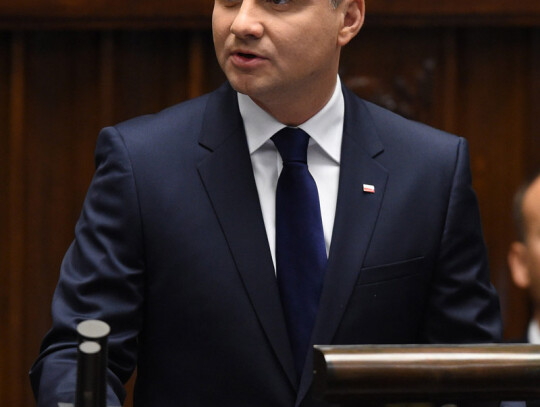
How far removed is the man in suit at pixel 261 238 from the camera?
4.11ft

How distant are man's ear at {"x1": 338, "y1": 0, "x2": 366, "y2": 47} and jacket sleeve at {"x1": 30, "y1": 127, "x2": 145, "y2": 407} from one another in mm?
302

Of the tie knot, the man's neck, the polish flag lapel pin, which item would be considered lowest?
the polish flag lapel pin

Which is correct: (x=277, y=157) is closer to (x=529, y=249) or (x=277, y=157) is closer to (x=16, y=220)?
(x=529, y=249)

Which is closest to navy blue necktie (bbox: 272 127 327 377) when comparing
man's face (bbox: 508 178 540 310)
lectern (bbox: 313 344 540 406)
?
man's face (bbox: 508 178 540 310)

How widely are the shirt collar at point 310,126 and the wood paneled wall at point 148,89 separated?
1.87 feet

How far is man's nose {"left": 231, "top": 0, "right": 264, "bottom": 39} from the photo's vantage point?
123 cm

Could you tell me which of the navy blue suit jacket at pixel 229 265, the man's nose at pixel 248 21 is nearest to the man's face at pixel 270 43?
the man's nose at pixel 248 21

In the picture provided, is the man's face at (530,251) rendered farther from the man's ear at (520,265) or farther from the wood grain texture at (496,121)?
the wood grain texture at (496,121)

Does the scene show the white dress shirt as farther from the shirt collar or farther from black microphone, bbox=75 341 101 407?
black microphone, bbox=75 341 101 407

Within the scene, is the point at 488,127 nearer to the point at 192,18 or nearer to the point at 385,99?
the point at 385,99

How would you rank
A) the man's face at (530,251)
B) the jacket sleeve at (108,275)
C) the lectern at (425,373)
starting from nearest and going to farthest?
the lectern at (425,373), the jacket sleeve at (108,275), the man's face at (530,251)

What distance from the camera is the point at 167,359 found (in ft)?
4.25

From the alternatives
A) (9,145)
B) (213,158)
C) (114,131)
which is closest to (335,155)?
(213,158)

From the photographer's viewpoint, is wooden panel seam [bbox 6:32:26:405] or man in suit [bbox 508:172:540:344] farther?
wooden panel seam [bbox 6:32:26:405]
